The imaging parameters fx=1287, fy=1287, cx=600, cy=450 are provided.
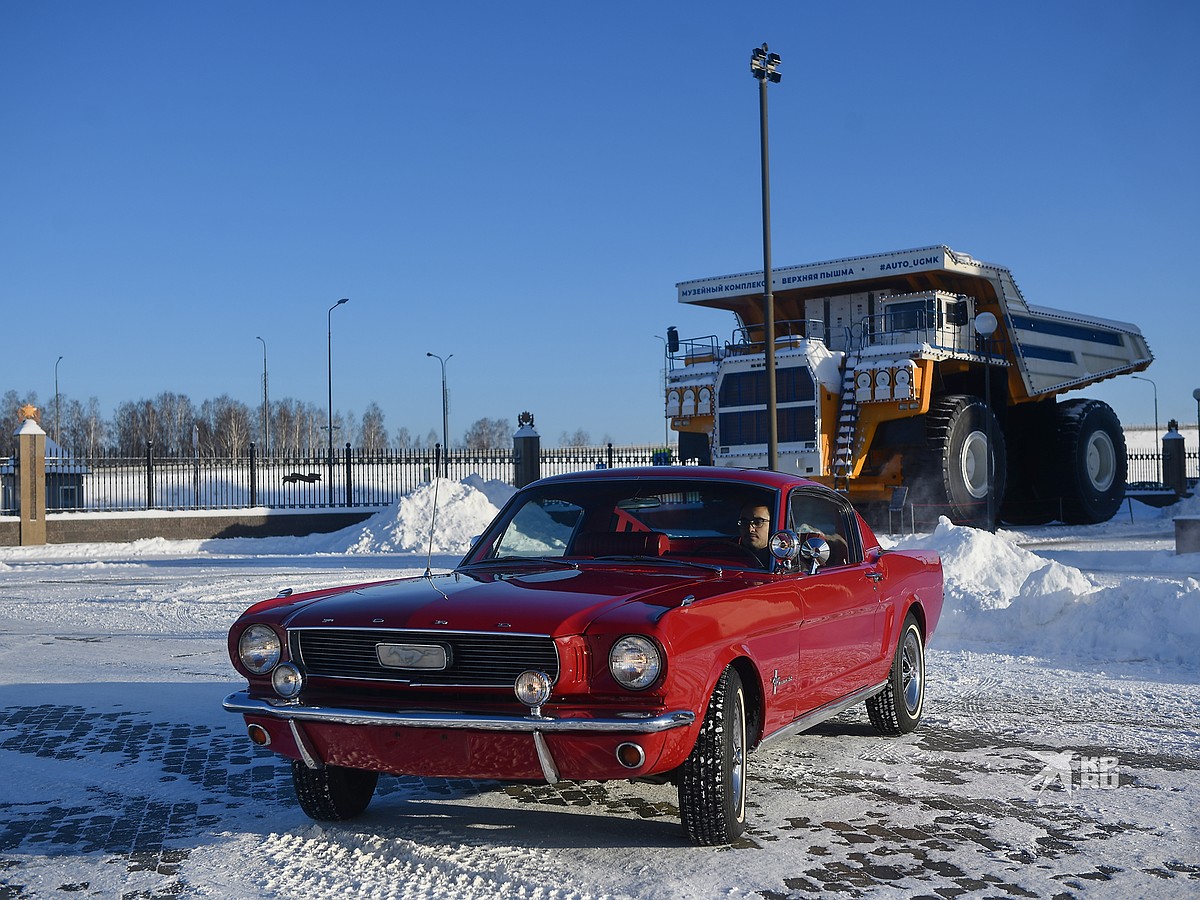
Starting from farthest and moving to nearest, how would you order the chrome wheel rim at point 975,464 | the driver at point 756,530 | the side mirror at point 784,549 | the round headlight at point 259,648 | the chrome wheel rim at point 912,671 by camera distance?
the chrome wheel rim at point 975,464
the chrome wheel rim at point 912,671
the driver at point 756,530
the side mirror at point 784,549
the round headlight at point 259,648

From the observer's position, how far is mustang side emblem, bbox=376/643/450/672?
16.0 ft

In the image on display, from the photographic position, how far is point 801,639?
19.1 ft

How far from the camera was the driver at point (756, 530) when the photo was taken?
6078 millimetres

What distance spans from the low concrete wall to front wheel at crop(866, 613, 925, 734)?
2661 cm

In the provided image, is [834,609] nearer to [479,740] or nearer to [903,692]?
[903,692]

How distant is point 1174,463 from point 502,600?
44.8m

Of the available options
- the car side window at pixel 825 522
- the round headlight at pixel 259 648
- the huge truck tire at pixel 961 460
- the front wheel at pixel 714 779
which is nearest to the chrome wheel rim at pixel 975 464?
the huge truck tire at pixel 961 460

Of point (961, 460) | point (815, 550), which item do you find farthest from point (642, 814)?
point (961, 460)

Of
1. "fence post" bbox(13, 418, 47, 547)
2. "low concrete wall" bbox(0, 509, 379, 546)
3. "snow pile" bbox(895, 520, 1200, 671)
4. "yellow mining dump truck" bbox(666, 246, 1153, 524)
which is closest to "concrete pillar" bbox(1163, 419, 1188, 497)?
"yellow mining dump truck" bbox(666, 246, 1153, 524)

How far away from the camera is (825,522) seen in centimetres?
700

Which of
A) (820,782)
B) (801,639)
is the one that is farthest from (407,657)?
(820,782)

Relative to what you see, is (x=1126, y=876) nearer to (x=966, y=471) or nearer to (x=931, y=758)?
(x=931, y=758)

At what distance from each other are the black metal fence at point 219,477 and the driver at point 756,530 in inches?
961

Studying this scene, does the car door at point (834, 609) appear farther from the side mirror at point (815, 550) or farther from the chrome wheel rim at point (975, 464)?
the chrome wheel rim at point (975, 464)
